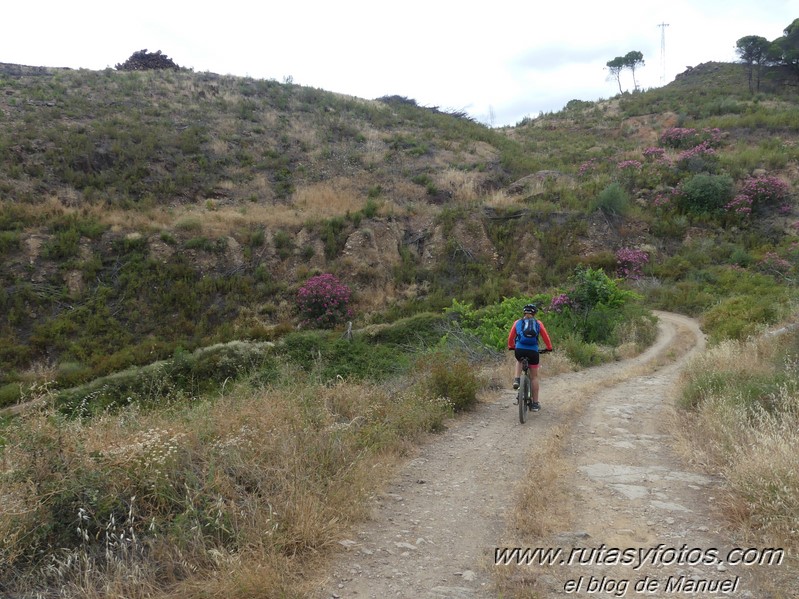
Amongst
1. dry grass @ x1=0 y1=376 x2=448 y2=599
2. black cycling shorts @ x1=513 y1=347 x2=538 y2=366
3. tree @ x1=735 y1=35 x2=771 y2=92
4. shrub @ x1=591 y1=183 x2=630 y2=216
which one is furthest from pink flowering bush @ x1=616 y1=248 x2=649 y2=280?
tree @ x1=735 y1=35 x2=771 y2=92

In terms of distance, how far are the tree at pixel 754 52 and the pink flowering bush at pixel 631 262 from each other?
30.6 metres

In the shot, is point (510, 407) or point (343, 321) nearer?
point (510, 407)

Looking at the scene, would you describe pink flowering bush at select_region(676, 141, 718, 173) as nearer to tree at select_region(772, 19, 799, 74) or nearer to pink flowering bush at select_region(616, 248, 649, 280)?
pink flowering bush at select_region(616, 248, 649, 280)

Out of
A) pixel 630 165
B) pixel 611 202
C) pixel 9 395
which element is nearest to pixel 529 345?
pixel 9 395

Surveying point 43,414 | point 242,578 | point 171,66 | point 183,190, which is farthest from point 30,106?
point 242,578

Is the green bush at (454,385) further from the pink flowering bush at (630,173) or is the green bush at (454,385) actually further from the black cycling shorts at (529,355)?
the pink flowering bush at (630,173)

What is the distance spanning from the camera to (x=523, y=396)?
7.06m

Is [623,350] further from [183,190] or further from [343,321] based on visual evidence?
[183,190]

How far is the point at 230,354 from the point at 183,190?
538 inches

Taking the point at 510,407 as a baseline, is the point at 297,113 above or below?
above

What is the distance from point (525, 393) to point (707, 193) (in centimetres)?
2128

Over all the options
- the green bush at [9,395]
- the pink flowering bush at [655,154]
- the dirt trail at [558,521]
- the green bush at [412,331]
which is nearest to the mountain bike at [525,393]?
the dirt trail at [558,521]

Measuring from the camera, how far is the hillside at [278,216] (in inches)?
696

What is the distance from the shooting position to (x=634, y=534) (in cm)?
381
